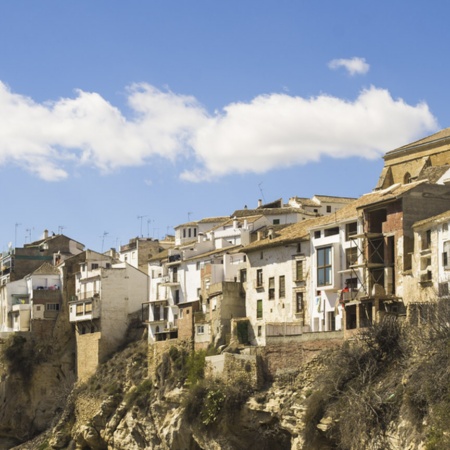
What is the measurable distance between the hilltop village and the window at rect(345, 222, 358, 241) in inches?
2.4

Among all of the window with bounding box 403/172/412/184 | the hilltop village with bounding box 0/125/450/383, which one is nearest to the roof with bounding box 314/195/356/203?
the hilltop village with bounding box 0/125/450/383

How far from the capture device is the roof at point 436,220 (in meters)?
51.8

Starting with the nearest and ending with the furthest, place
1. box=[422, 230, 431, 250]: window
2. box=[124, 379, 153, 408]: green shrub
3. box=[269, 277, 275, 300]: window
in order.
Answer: box=[422, 230, 431, 250]: window, box=[269, 277, 275, 300]: window, box=[124, 379, 153, 408]: green shrub

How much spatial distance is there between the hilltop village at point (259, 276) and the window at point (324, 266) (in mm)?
80

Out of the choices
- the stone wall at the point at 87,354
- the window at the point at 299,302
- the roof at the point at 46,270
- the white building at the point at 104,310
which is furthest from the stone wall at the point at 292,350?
Answer: the roof at the point at 46,270

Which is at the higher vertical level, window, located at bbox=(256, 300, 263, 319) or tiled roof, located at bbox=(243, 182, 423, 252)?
tiled roof, located at bbox=(243, 182, 423, 252)

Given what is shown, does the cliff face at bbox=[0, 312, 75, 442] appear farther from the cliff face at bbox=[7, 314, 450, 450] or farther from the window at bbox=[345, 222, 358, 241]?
the window at bbox=[345, 222, 358, 241]

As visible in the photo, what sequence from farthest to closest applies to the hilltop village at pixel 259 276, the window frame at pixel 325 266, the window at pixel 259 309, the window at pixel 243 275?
1. the window at pixel 243 275
2. the window at pixel 259 309
3. the window frame at pixel 325 266
4. the hilltop village at pixel 259 276

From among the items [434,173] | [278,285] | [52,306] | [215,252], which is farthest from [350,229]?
[52,306]

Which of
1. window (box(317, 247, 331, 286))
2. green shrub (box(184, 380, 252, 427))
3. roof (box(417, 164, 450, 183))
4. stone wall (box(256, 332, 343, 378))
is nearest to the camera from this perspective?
stone wall (box(256, 332, 343, 378))

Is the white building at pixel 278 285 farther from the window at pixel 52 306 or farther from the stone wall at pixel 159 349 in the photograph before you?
the window at pixel 52 306

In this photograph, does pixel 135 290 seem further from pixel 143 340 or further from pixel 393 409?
pixel 393 409

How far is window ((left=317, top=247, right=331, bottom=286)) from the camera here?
5981 centimetres

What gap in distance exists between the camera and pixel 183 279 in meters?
76.0
